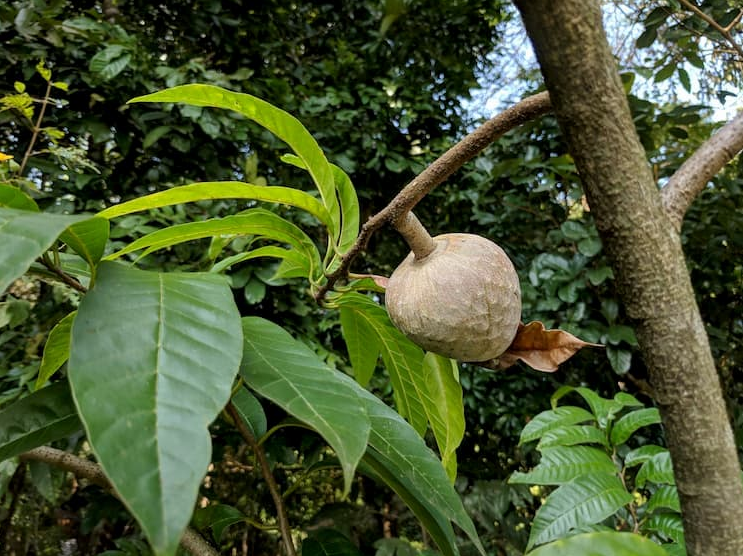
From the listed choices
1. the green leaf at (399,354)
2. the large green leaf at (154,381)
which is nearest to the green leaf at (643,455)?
the green leaf at (399,354)

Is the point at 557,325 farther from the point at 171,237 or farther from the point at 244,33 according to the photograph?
the point at 244,33

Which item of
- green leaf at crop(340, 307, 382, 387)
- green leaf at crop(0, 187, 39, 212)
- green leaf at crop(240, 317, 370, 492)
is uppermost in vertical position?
green leaf at crop(0, 187, 39, 212)

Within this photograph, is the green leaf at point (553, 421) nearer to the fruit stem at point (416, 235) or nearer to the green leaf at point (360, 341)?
the green leaf at point (360, 341)

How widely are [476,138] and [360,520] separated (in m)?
1.74

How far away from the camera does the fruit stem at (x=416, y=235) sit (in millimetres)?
402

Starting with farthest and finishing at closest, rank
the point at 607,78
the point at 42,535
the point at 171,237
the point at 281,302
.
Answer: the point at 42,535 < the point at 281,302 < the point at 171,237 < the point at 607,78

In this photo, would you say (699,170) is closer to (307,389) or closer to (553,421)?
(307,389)

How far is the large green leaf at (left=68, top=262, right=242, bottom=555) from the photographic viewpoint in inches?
7.8

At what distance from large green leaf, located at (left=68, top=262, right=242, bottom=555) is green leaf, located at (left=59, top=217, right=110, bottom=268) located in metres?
0.02

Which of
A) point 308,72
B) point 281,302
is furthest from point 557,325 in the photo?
point 308,72

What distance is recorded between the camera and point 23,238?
0.25 meters

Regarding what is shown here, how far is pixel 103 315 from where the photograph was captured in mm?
271

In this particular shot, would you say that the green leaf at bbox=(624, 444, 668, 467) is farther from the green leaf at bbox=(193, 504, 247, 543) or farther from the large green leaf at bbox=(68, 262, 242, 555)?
the large green leaf at bbox=(68, 262, 242, 555)

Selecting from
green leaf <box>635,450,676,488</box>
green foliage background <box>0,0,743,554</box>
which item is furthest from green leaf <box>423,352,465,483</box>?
green foliage background <box>0,0,743,554</box>
